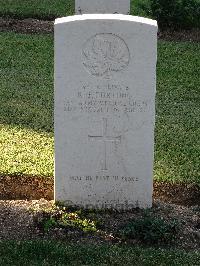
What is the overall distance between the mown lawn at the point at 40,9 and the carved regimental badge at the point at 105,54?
9487 mm

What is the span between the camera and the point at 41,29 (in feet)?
47.3

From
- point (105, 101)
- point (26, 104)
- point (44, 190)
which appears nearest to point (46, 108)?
point (26, 104)

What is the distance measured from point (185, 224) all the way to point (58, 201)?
1190 mm

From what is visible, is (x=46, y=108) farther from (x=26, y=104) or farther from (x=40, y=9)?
(x=40, y=9)

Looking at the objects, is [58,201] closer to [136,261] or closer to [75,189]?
[75,189]

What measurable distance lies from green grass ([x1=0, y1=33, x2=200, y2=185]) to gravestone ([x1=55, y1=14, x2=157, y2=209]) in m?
1.04

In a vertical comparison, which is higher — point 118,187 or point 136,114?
point 136,114

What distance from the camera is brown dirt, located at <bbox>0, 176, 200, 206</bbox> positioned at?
682 centimetres

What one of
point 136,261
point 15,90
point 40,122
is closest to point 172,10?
point 15,90

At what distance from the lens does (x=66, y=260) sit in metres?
5.47

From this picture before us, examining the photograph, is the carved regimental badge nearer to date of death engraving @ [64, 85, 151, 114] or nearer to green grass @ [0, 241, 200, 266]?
date of death engraving @ [64, 85, 151, 114]

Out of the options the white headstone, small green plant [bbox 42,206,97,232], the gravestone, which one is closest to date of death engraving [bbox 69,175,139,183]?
the gravestone

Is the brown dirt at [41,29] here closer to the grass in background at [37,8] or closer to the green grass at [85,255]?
the grass in background at [37,8]

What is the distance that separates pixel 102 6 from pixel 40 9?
2.44 meters
